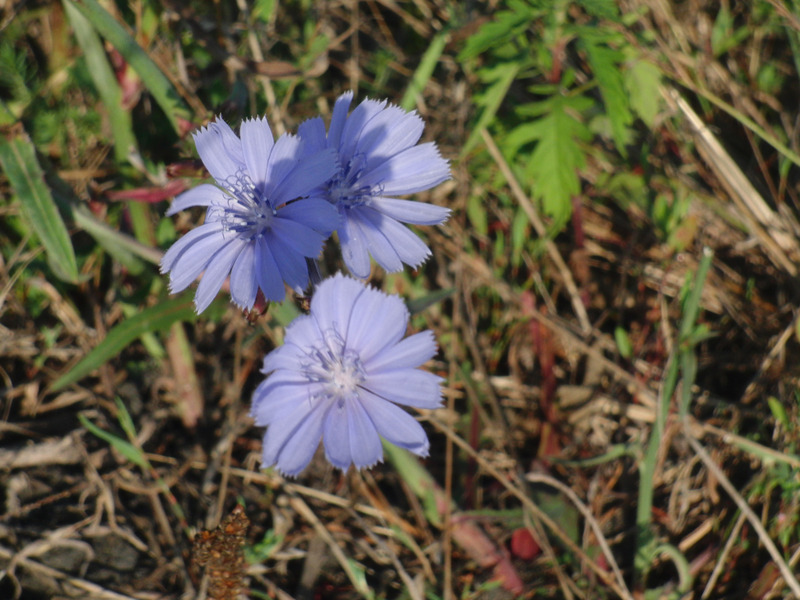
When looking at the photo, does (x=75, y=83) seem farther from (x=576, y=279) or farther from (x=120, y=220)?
(x=576, y=279)

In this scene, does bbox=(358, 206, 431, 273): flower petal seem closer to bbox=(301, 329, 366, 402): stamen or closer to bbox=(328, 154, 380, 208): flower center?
bbox=(328, 154, 380, 208): flower center

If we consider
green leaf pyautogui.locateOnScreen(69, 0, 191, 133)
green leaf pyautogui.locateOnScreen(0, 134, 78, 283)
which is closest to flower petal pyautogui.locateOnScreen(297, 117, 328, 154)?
green leaf pyautogui.locateOnScreen(69, 0, 191, 133)

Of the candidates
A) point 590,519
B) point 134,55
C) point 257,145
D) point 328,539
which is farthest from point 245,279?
point 590,519

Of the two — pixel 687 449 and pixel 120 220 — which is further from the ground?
pixel 120 220

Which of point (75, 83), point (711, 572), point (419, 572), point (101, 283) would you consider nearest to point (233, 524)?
point (419, 572)

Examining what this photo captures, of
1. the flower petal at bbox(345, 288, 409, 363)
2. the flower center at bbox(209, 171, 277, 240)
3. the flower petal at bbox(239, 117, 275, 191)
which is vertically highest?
the flower petal at bbox(239, 117, 275, 191)

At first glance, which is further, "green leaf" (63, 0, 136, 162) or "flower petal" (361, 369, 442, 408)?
"green leaf" (63, 0, 136, 162)

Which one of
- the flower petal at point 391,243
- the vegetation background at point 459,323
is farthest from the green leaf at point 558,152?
the flower petal at point 391,243
